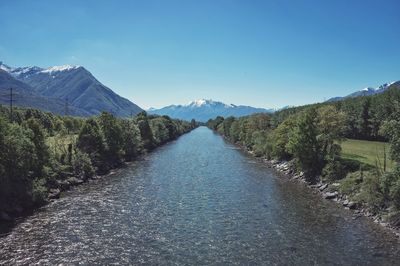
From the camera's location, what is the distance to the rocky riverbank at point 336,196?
4539cm

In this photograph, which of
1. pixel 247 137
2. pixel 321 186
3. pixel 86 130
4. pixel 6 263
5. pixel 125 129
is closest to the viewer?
pixel 6 263

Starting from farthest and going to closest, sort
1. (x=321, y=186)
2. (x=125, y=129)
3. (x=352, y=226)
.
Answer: (x=125, y=129), (x=321, y=186), (x=352, y=226)

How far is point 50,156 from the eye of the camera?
60.6 metres

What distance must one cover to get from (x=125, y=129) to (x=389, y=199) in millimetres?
74313

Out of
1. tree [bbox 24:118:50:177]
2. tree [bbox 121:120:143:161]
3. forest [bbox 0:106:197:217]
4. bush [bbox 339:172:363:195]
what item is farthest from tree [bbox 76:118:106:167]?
bush [bbox 339:172:363:195]

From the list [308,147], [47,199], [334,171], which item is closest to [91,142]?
[47,199]

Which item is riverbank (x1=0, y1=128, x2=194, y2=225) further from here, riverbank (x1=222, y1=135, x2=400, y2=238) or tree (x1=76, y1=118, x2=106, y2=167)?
riverbank (x1=222, y1=135, x2=400, y2=238)

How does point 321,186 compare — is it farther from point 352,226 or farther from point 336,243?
point 336,243

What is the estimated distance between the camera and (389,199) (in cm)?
4772

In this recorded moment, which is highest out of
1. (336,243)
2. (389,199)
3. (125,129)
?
(125,129)

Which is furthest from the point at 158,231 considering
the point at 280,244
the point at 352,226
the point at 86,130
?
the point at 86,130

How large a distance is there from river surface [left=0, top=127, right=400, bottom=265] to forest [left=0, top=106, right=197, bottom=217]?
3.02m

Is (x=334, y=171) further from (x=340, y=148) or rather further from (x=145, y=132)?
(x=145, y=132)

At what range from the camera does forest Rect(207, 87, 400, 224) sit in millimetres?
43875
